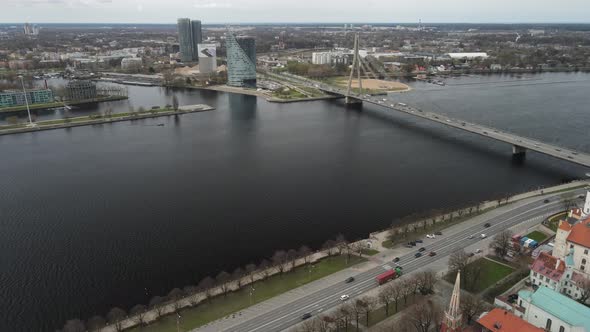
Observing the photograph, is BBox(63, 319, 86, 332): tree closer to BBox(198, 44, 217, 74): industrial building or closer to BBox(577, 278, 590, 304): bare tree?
BBox(577, 278, 590, 304): bare tree

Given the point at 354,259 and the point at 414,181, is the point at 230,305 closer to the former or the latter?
the point at 354,259

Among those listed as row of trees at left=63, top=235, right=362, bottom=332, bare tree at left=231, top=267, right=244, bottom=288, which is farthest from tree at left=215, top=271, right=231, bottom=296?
bare tree at left=231, top=267, right=244, bottom=288

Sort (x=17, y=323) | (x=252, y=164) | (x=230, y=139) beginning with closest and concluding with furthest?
(x=17, y=323) < (x=252, y=164) < (x=230, y=139)

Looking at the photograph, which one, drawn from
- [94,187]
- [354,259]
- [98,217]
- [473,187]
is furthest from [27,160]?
[473,187]

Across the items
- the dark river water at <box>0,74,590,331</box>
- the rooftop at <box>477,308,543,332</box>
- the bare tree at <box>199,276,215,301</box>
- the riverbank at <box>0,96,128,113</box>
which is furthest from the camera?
the riverbank at <box>0,96,128,113</box>

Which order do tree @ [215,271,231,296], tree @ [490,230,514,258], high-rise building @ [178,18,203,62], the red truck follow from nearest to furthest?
tree @ [215,271,231,296], the red truck, tree @ [490,230,514,258], high-rise building @ [178,18,203,62]

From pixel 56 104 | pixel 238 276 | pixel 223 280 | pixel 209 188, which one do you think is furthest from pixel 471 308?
pixel 56 104

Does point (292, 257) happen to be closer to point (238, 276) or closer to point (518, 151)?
point (238, 276)
